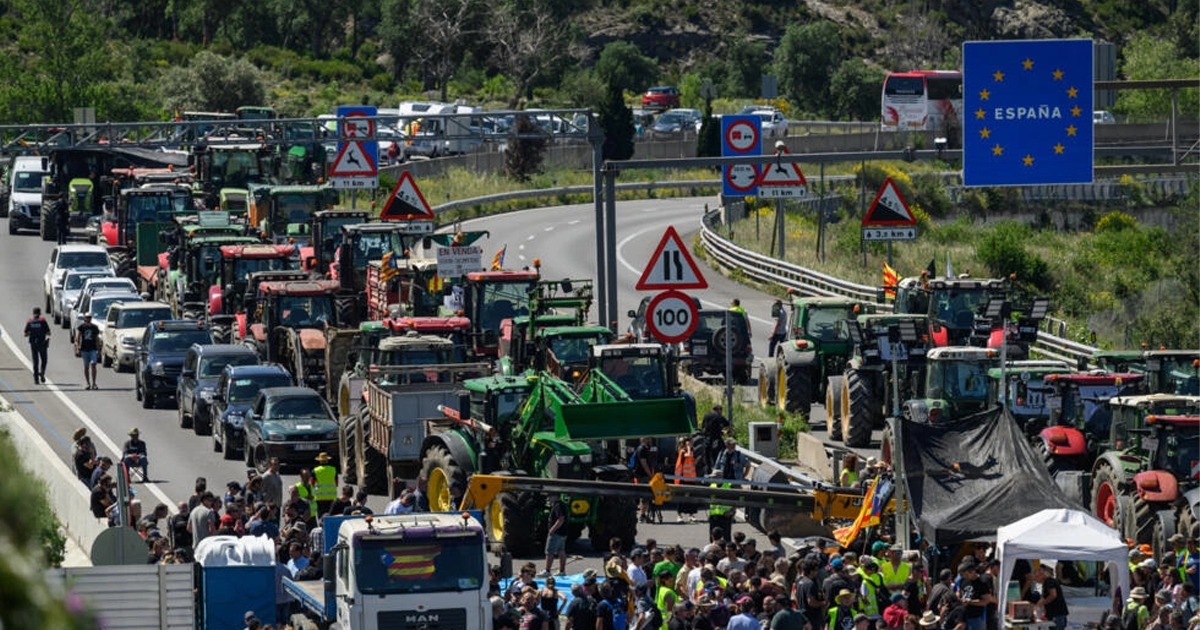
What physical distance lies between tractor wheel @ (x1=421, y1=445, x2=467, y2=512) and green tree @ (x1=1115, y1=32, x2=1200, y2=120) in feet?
220

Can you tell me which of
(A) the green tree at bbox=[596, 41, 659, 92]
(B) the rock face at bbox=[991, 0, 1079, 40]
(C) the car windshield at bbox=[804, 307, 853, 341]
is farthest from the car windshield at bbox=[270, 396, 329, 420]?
(B) the rock face at bbox=[991, 0, 1079, 40]

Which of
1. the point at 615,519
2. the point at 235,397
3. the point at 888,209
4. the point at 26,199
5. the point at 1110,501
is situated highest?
the point at 888,209

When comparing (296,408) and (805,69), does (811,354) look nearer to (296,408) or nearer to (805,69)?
(296,408)

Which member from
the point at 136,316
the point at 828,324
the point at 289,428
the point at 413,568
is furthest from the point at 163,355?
the point at 413,568

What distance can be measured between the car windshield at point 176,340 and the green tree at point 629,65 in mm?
77222

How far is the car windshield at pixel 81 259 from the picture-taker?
1751 inches

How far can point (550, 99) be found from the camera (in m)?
101

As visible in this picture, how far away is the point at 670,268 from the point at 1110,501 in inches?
220

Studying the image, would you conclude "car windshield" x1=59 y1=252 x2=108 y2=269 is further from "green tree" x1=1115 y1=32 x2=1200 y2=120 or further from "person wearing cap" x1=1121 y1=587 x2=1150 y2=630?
"green tree" x1=1115 y1=32 x2=1200 y2=120

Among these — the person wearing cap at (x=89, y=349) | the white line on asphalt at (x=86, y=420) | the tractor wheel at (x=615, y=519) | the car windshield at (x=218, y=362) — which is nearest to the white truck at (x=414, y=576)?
the tractor wheel at (x=615, y=519)

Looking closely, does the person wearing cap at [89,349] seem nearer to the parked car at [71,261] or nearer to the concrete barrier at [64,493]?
the parked car at [71,261]

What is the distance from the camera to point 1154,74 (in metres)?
104

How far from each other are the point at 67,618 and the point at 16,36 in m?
105

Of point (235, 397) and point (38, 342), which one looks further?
point (38, 342)
